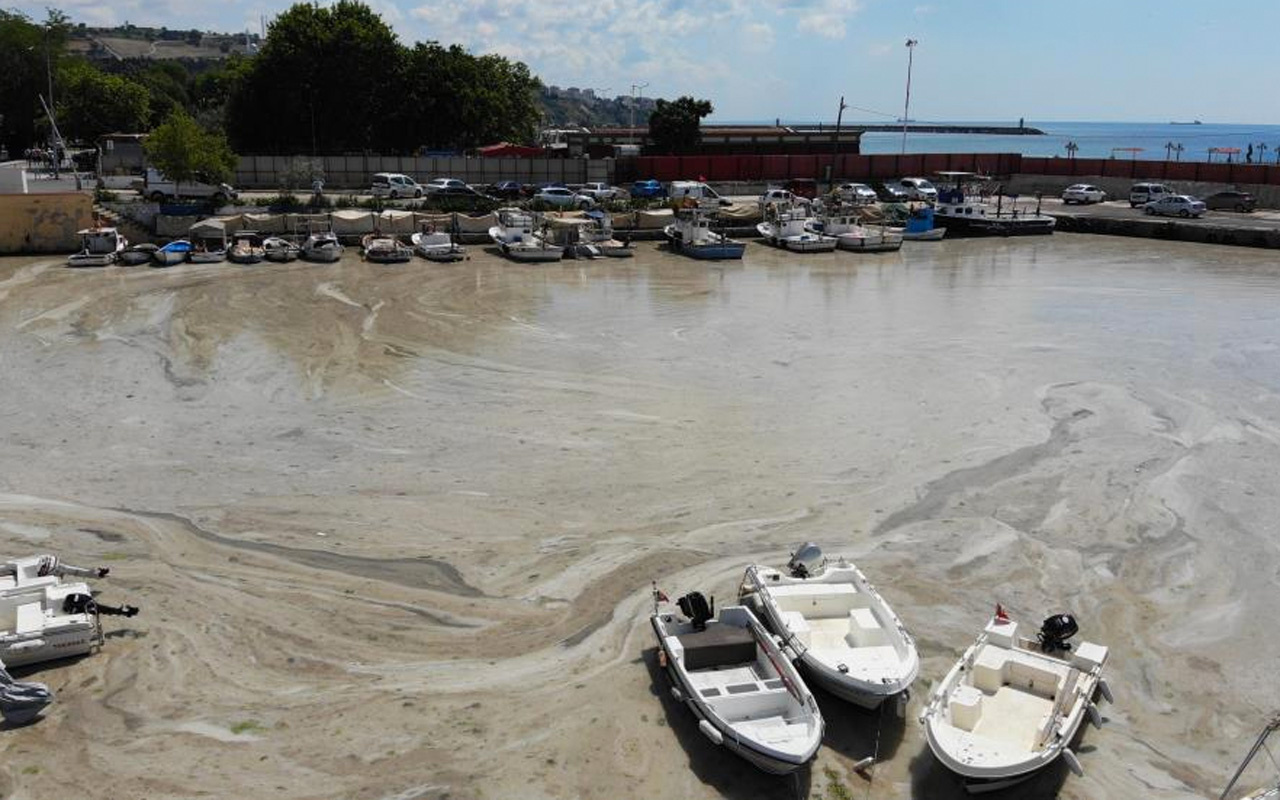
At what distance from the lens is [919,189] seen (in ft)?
191

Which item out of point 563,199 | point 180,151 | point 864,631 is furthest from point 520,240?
point 864,631

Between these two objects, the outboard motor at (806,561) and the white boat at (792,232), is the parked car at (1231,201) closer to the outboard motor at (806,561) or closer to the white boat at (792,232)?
the white boat at (792,232)

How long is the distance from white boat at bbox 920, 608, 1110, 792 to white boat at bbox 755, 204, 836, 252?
107 feet

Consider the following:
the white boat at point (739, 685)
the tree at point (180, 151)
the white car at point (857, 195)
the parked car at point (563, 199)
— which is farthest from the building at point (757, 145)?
the white boat at point (739, 685)

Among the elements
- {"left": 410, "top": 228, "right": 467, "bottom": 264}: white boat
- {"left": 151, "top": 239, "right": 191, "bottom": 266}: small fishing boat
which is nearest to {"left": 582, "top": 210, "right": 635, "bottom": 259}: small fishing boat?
{"left": 410, "top": 228, "right": 467, "bottom": 264}: white boat

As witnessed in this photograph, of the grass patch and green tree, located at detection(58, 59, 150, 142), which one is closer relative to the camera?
the grass patch

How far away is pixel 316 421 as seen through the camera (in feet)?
62.8

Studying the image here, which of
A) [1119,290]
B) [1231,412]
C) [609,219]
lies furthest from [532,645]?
[609,219]

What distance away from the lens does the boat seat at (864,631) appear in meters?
11.3

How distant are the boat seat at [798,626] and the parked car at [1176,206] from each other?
4721cm

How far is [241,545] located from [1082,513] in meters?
12.4

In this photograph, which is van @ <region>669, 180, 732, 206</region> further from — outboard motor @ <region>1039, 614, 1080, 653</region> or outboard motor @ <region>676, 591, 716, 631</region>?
outboard motor @ <region>676, 591, 716, 631</region>

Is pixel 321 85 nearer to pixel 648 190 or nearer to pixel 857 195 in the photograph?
pixel 648 190

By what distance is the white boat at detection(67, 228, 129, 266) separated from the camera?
3488 cm
